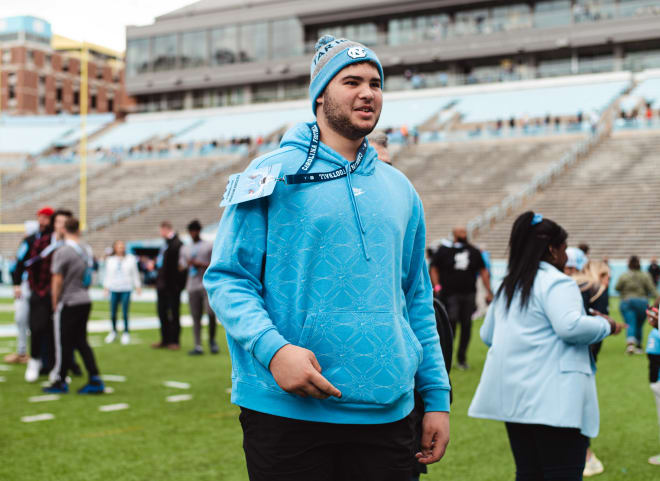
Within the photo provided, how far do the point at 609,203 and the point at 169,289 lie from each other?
2051 cm

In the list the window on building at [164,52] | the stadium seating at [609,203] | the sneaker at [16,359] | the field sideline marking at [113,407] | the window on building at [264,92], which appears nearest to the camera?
the field sideline marking at [113,407]

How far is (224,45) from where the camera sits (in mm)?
57656

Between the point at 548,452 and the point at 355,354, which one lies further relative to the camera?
the point at 548,452

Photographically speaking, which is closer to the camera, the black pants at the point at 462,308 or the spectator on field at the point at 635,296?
the black pants at the point at 462,308

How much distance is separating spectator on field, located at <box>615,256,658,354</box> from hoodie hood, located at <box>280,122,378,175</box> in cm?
1042

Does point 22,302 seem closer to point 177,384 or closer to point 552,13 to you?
point 177,384

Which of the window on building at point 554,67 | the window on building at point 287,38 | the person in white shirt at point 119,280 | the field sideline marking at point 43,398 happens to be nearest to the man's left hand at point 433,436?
the field sideline marking at point 43,398

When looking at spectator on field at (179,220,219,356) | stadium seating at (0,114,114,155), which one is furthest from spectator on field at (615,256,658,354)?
stadium seating at (0,114,114,155)

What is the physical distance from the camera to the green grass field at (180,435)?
530 centimetres

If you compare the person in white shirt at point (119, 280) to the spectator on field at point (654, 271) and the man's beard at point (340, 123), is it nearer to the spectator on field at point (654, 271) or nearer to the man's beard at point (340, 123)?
the man's beard at point (340, 123)

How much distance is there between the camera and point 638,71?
43156 mm

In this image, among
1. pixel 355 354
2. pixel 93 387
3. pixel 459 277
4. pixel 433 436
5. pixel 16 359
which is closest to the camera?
pixel 355 354

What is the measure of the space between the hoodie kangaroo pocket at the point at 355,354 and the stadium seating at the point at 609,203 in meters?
24.4

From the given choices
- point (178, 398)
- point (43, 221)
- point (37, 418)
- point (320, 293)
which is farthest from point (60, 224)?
point (320, 293)
